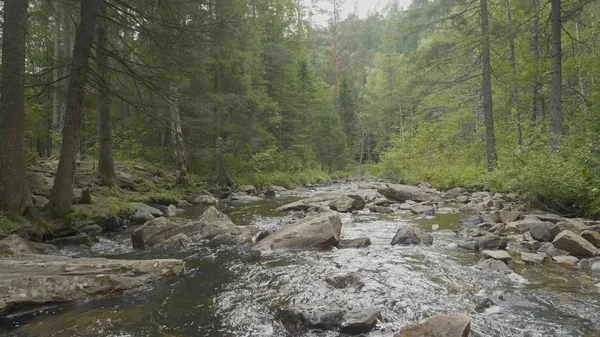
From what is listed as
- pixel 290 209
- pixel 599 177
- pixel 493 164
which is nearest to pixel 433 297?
pixel 599 177

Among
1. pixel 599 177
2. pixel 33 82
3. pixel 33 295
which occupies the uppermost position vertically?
pixel 33 82

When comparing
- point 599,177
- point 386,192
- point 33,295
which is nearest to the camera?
point 33,295

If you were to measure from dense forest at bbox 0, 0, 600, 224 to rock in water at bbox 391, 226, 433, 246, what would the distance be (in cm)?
396

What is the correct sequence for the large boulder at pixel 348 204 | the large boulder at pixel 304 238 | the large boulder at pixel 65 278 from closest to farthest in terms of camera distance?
1. the large boulder at pixel 65 278
2. the large boulder at pixel 304 238
3. the large boulder at pixel 348 204

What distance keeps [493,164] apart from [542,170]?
24.9ft

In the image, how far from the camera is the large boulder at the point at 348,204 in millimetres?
13570

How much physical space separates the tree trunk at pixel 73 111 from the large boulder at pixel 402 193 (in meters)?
12.2

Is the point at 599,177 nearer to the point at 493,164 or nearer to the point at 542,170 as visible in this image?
the point at 542,170

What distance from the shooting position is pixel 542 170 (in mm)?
9453

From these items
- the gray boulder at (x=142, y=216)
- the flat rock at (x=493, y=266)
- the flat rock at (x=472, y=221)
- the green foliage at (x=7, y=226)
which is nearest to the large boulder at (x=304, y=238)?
the flat rock at (x=493, y=266)

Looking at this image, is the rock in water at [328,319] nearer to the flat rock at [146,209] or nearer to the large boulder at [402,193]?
the flat rock at [146,209]

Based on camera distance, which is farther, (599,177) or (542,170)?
(542,170)

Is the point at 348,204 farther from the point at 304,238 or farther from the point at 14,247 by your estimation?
the point at 14,247

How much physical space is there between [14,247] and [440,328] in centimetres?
690
